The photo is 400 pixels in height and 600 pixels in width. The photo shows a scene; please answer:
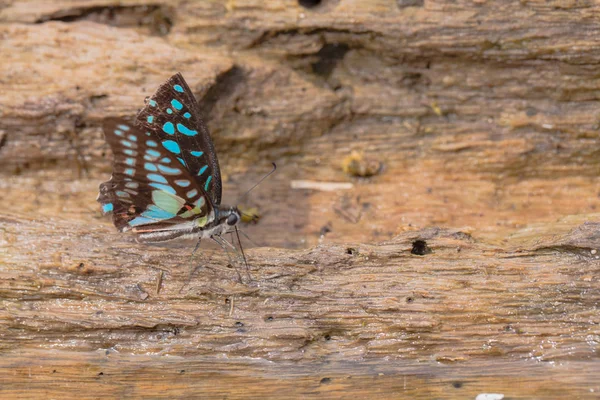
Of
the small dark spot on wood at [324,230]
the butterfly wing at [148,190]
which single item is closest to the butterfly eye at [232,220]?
the butterfly wing at [148,190]

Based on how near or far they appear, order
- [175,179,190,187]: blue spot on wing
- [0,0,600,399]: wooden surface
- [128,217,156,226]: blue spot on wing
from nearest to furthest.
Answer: [0,0,600,399]: wooden surface
[175,179,190,187]: blue spot on wing
[128,217,156,226]: blue spot on wing

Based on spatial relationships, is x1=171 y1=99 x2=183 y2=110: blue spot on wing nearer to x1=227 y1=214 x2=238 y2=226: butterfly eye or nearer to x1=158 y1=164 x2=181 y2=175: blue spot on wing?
x1=158 y1=164 x2=181 y2=175: blue spot on wing

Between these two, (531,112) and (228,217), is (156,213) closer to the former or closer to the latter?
(228,217)

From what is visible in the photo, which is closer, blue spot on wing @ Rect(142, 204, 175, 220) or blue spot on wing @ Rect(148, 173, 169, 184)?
blue spot on wing @ Rect(148, 173, 169, 184)

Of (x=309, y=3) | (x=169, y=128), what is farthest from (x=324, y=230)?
(x=309, y=3)

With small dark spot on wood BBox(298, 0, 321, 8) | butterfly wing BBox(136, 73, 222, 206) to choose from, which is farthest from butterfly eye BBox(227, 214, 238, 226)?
small dark spot on wood BBox(298, 0, 321, 8)
